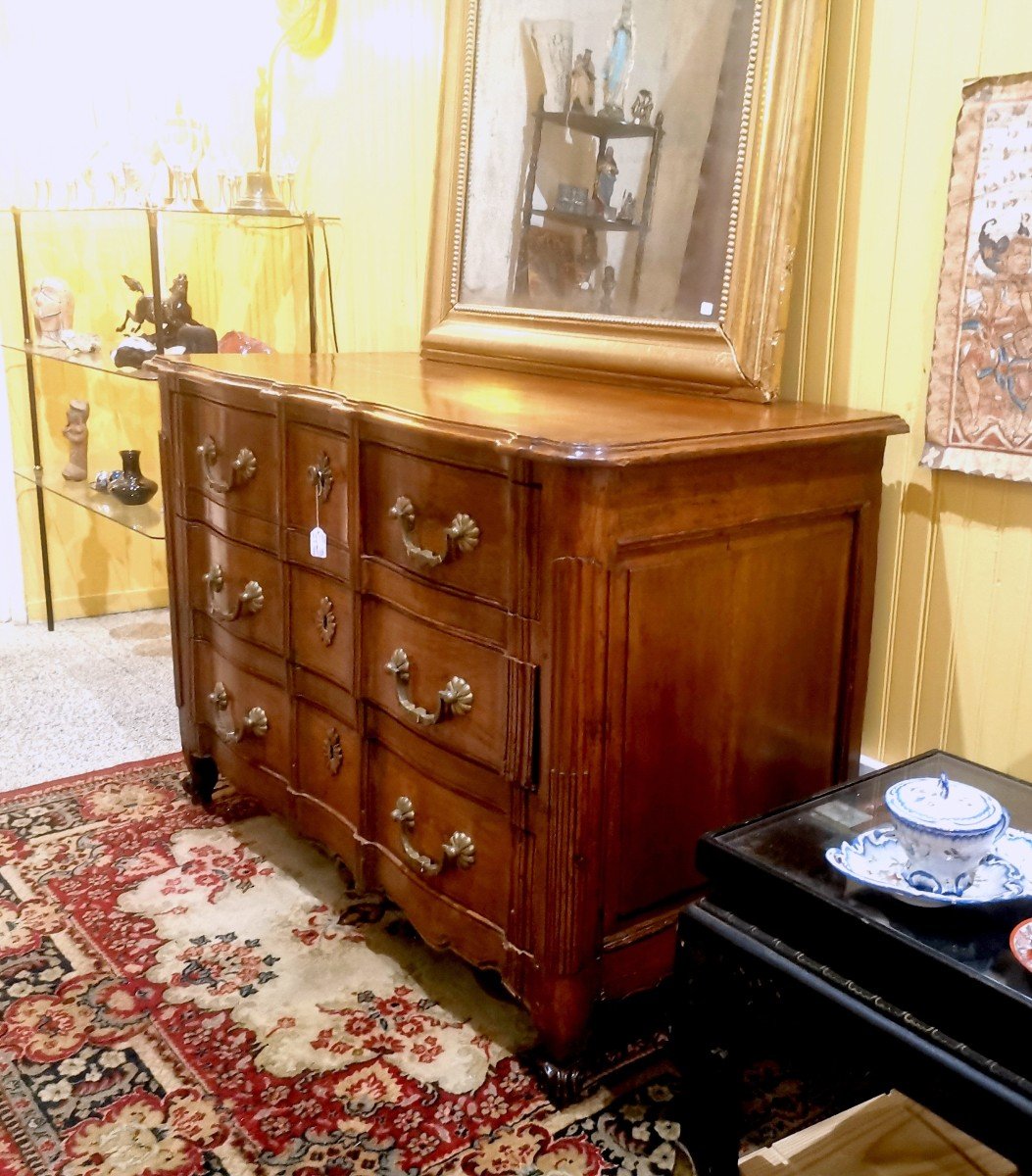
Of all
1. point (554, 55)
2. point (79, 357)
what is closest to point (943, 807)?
point (554, 55)

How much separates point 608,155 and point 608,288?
0.24 m

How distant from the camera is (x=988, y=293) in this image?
154cm

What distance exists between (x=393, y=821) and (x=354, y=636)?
0.31 metres

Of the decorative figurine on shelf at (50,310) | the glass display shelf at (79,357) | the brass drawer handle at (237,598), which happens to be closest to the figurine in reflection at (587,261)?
the brass drawer handle at (237,598)

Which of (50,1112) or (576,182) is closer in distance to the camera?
(50,1112)

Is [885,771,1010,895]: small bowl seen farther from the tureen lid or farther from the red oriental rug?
the red oriental rug

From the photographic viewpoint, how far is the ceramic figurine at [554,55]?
208cm

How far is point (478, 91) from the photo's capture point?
2.30 m

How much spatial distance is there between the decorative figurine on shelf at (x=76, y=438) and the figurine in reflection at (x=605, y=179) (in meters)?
2.42

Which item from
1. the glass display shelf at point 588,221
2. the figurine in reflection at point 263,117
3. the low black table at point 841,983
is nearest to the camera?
the low black table at point 841,983

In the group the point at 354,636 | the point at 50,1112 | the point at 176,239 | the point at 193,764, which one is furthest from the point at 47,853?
the point at 176,239

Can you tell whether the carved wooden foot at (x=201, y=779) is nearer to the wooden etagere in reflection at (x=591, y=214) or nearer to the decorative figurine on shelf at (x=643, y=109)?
the wooden etagere in reflection at (x=591, y=214)

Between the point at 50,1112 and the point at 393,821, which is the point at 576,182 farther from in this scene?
the point at 50,1112

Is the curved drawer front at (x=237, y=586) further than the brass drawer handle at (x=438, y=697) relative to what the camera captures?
Yes
